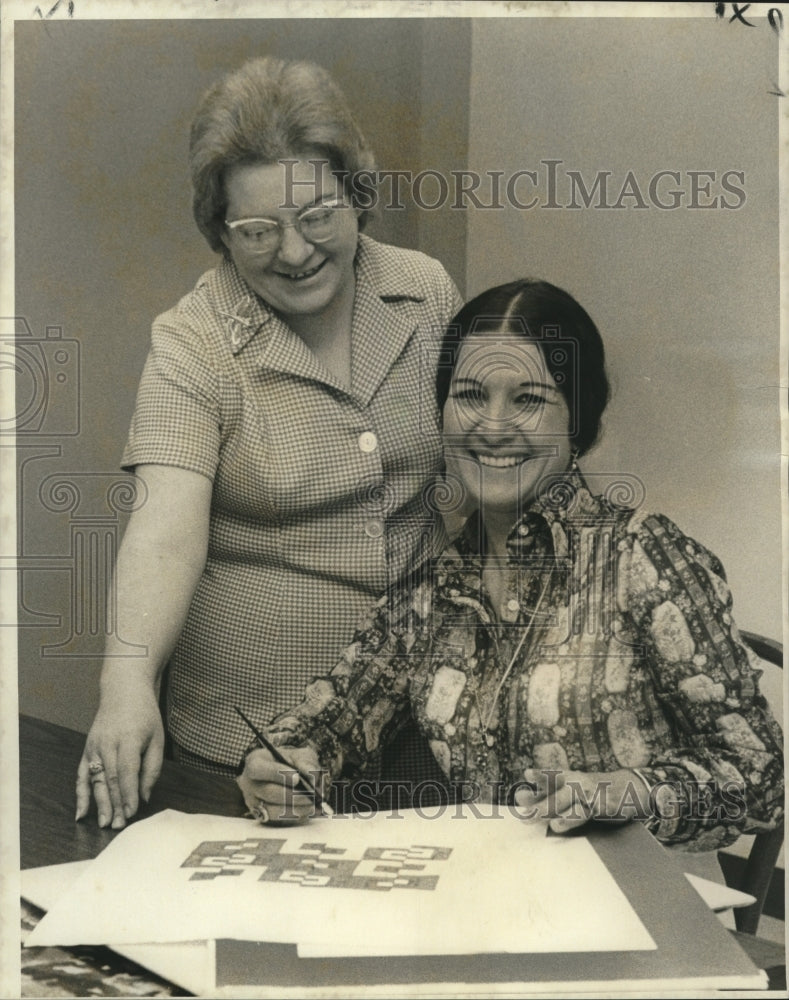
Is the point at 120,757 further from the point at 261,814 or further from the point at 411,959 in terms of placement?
the point at 411,959

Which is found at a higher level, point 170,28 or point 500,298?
point 170,28

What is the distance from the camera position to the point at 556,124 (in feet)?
4.83

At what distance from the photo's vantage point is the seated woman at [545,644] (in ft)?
4.65

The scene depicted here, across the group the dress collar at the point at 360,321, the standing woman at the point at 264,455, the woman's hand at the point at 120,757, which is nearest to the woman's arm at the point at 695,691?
the standing woman at the point at 264,455

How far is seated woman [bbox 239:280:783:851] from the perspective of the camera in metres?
1.42

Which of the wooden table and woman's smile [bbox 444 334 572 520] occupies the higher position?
woman's smile [bbox 444 334 572 520]

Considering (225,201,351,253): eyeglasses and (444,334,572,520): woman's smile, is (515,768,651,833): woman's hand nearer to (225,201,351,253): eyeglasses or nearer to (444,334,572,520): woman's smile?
(444,334,572,520): woman's smile

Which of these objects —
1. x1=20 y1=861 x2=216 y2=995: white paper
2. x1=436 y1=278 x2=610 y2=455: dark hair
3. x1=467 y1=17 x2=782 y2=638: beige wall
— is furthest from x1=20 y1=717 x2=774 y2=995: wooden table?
x1=436 y1=278 x2=610 y2=455: dark hair

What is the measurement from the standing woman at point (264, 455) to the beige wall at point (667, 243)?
0.54 ft

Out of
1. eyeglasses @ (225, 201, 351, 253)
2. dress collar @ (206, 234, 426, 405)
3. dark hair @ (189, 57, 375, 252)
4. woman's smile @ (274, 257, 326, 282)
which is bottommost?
dress collar @ (206, 234, 426, 405)

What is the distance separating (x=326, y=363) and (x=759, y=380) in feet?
1.82

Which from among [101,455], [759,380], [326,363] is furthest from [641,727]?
[101,455]

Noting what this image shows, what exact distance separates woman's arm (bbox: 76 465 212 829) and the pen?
0.12 metres

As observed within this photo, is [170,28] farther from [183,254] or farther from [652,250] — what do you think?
[652,250]
